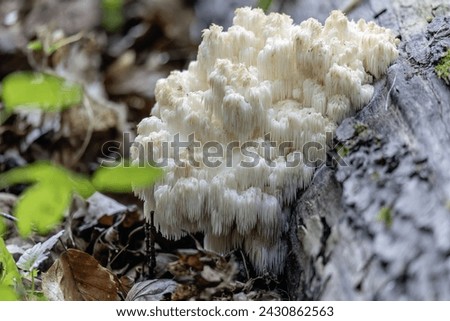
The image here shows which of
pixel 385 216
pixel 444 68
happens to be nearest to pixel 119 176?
pixel 385 216

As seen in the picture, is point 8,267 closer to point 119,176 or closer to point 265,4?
point 119,176

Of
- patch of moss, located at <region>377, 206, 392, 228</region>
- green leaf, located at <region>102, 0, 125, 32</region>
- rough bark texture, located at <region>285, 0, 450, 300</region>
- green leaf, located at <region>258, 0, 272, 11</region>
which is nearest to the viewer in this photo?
rough bark texture, located at <region>285, 0, 450, 300</region>

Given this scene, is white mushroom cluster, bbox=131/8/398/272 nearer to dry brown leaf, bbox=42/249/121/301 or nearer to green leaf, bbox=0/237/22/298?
dry brown leaf, bbox=42/249/121/301

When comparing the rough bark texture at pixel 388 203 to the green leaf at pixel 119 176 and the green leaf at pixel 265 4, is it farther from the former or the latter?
the green leaf at pixel 265 4

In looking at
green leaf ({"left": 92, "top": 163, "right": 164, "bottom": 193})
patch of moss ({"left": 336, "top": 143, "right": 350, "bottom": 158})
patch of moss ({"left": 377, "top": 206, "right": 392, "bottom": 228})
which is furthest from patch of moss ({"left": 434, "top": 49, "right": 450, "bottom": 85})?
green leaf ({"left": 92, "top": 163, "right": 164, "bottom": 193})

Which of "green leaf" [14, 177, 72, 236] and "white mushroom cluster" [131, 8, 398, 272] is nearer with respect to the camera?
"green leaf" [14, 177, 72, 236]
